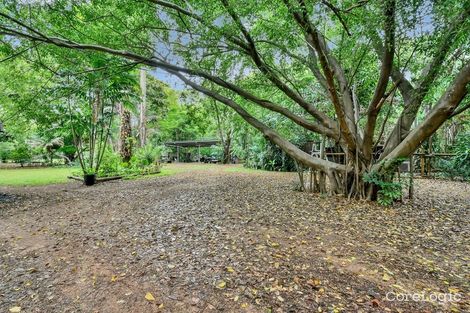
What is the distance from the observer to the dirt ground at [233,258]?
2.33 m

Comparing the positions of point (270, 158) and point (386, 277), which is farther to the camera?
point (270, 158)

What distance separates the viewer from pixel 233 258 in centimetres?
310

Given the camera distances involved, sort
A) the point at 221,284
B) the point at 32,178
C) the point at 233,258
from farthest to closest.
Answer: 1. the point at 32,178
2. the point at 233,258
3. the point at 221,284

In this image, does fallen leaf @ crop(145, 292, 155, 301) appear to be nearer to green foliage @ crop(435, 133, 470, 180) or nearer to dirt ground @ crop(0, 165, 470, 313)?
dirt ground @ crop(0, 165, 470, 313)

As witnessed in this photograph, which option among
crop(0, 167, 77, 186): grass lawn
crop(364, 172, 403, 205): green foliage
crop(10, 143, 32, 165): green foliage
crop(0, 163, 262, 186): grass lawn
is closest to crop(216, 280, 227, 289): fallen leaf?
crop(364, 172, 403, 205): green foliage

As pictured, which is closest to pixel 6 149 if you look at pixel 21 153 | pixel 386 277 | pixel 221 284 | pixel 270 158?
pixel 21 153

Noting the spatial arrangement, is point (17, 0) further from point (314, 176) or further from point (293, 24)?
point (314, 176)

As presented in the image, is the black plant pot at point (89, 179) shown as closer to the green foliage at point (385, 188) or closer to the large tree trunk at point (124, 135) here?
the large tree trunk at point (124, 135)

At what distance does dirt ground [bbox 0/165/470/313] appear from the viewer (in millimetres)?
2328

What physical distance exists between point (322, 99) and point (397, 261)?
7.03 m

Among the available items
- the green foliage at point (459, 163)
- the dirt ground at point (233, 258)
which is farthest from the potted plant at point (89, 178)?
the green foliage at point (459, 163)

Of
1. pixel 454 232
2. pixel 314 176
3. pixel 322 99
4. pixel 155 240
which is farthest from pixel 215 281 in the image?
pixel 322 99

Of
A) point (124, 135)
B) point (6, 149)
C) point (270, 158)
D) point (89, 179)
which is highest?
point (124, 135)

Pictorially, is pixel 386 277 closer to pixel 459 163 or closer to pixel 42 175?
pixel 459 163
